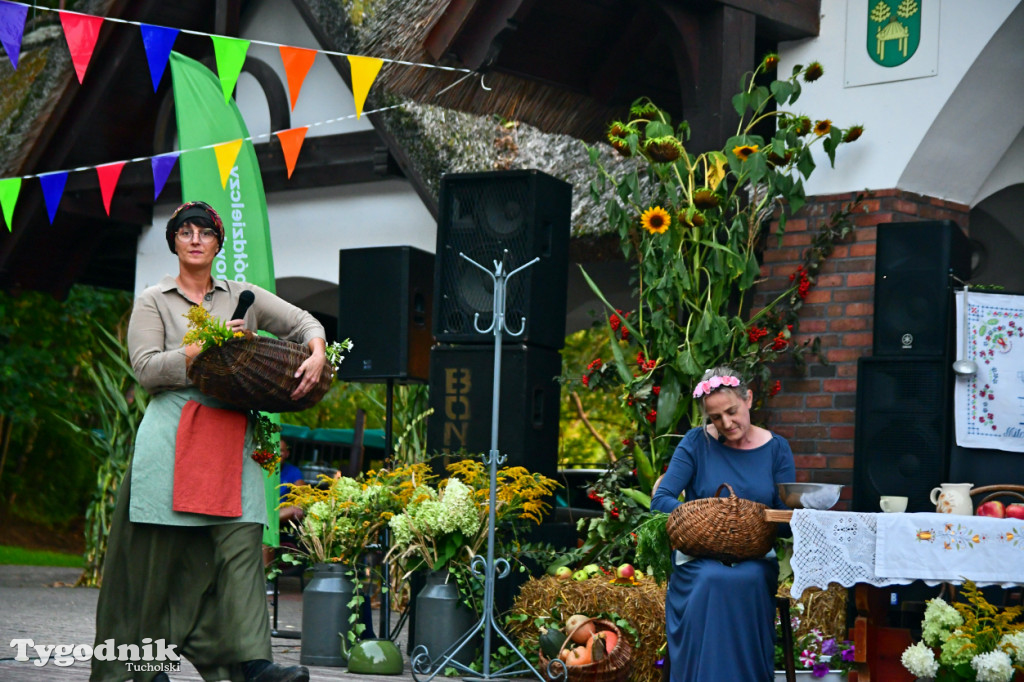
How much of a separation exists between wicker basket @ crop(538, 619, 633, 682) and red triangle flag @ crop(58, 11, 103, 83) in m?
3.56

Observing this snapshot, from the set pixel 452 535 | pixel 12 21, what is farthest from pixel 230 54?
pixel 452 535

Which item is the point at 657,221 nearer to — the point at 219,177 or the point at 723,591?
the point at 723,591

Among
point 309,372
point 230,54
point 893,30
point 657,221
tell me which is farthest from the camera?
point 230,54

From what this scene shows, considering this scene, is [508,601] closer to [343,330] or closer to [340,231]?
[343,330]

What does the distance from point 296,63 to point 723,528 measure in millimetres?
3734

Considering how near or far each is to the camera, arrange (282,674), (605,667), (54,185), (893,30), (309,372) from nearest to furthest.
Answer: (282,674) < (309,372) < (605,667) < (893,30) < (54,185)

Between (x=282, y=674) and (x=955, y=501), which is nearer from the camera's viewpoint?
(x=282, y=674)

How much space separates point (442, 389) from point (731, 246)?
148 cm

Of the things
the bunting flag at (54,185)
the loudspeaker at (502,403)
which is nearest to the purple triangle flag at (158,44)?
the loudspeaker at (502,403)

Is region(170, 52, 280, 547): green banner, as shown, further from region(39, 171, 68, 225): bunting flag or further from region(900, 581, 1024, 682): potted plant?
region(900, 581, 1024, 682): potted plant

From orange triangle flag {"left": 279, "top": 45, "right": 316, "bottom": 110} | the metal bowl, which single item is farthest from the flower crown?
orange triangle flag {"left": 279, "top": 45, "right": 316, "bottom": 110}

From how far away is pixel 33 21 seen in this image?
970 centimetres

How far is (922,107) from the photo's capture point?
5.99m

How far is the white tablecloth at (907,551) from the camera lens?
3994 mm
